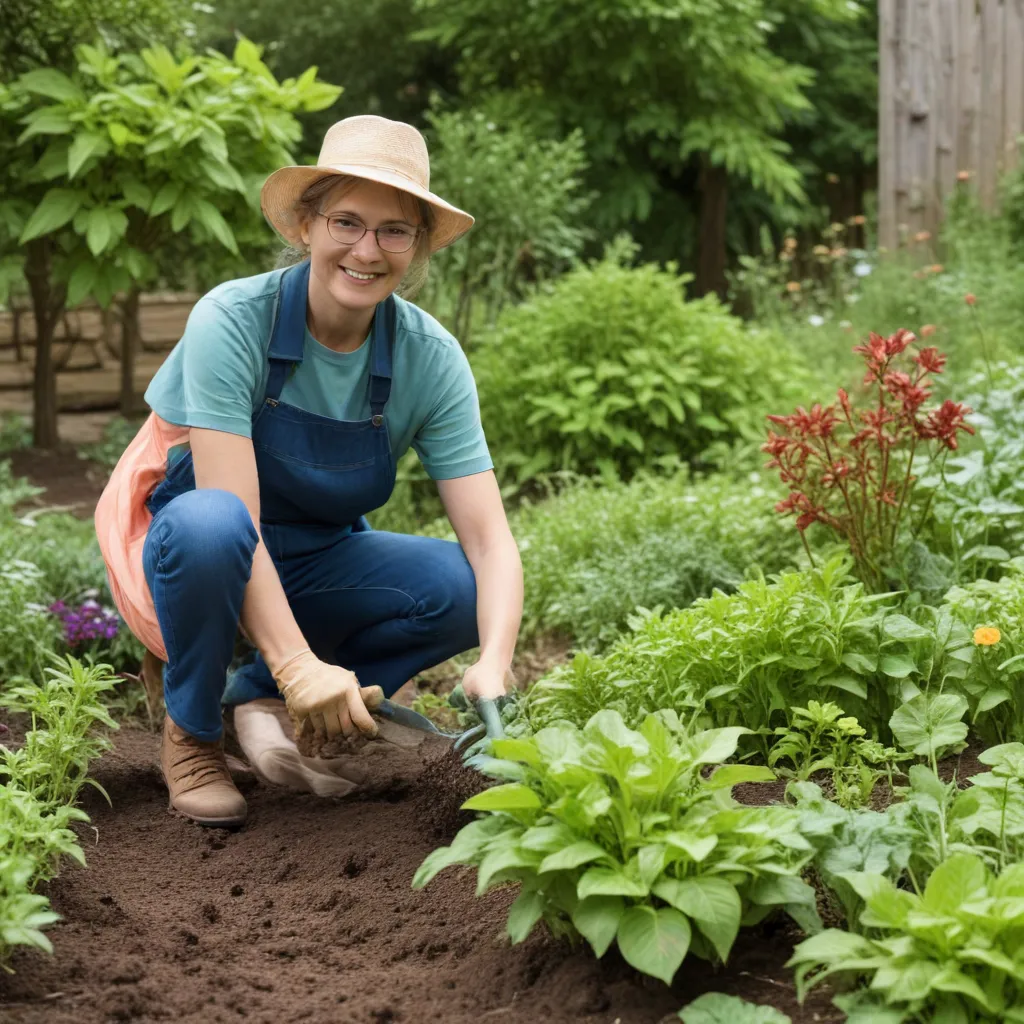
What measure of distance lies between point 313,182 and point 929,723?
5.21 feet

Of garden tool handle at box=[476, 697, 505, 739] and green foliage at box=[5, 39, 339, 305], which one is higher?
green foliage at box=[5, 39, 339, 305]

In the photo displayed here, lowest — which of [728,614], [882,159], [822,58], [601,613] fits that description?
[601,613]

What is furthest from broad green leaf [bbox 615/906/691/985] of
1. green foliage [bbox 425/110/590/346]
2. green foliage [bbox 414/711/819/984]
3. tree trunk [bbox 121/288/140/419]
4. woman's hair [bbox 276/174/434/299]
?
tree trunk [bbox 121/288/140/419]

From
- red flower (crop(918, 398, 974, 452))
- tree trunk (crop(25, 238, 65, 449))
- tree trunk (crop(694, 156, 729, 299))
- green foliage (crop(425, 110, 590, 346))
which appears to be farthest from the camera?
tree trunk (crop(694, 156, 729, 299))

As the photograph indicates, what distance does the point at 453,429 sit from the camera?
285 centimetres

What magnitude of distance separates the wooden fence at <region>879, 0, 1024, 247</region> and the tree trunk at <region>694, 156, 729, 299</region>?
1.48 m

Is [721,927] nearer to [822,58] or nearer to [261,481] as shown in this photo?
[261,481]

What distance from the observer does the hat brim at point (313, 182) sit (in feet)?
8.32

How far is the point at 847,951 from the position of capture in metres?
1.56

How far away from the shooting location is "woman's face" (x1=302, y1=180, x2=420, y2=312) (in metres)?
2.61

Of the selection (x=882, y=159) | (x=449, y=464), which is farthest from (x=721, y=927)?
(x=882, y=159)

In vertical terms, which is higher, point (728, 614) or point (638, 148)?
point (638, 148)

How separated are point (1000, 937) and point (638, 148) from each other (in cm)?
803

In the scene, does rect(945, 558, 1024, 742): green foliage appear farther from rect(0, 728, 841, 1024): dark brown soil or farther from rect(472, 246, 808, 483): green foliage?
rect(472, 246, 808, 483): green foliage
